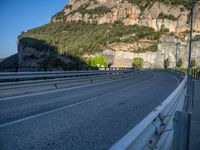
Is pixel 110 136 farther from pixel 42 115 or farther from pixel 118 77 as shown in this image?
pixel 118 77

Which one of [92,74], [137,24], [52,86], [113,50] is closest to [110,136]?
[52,86]

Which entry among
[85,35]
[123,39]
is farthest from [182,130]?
[123,39]

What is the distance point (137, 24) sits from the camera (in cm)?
19888

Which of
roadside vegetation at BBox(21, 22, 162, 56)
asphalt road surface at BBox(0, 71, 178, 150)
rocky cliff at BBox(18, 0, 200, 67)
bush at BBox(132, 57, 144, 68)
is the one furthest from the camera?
rocky cliff at BBox(18, 0, 200, 67)

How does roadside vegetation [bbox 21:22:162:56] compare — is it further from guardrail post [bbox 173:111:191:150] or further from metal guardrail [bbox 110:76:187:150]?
guardrail post [bbox 173:111:191:150]

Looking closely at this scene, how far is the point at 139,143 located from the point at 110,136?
2.95 metres

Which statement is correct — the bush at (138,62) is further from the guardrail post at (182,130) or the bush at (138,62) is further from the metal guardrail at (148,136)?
the guardrail post at (182,130)

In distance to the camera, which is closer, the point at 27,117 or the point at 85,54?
the point at 27,117

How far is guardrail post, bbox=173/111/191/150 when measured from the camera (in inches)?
156

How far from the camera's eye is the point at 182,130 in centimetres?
398

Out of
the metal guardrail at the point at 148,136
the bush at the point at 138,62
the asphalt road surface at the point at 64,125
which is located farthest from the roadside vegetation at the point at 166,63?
the metal guardrail at the point at 148,136

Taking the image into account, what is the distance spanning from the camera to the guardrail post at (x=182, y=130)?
3.96 metres

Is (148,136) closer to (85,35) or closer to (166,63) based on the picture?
A: (166,63)

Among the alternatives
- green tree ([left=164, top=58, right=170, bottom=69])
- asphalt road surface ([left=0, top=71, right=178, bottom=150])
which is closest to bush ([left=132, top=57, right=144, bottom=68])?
green tree ([left=164, top=58, right=170, bottom=69])
